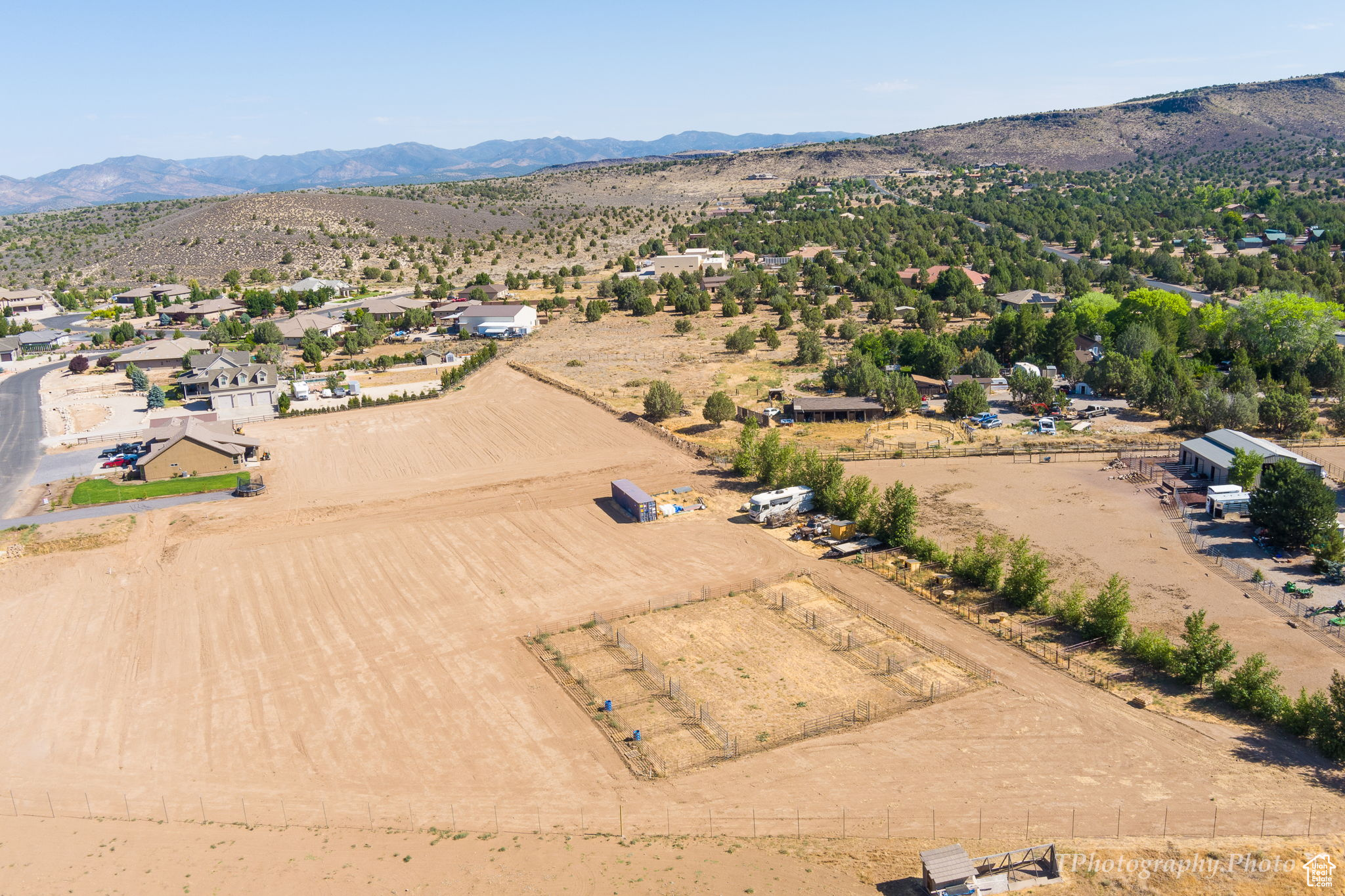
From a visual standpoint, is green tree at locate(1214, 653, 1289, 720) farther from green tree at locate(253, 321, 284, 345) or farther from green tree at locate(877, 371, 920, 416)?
green tree at locate(253, 321, 284, 345)

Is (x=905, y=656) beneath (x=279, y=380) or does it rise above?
beneath

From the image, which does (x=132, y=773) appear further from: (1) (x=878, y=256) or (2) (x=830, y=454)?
(1) (x=878, y=256)

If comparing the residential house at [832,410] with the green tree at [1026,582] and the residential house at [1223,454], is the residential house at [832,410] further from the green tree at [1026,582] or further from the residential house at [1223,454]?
the green tree at [1026,582]

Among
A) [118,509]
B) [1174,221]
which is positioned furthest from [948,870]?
[1174,221]

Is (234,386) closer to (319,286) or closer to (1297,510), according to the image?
(319,286)

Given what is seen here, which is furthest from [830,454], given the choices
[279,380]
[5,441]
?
[5,441]
